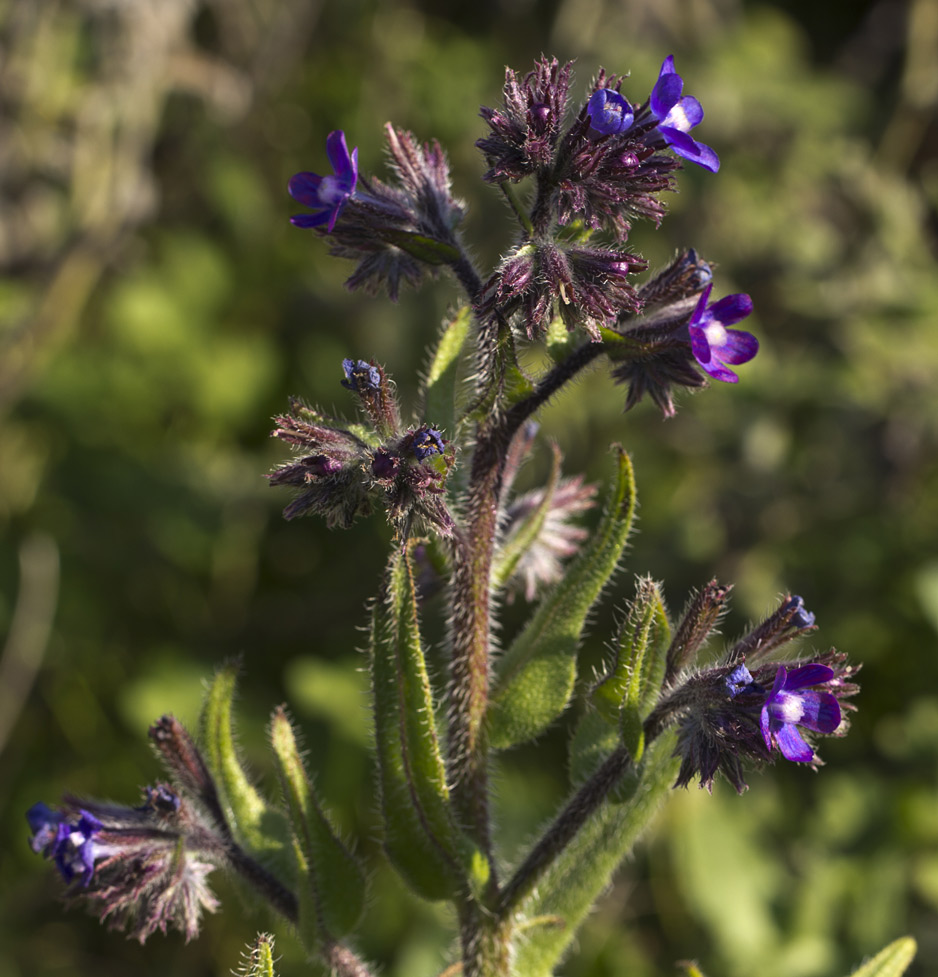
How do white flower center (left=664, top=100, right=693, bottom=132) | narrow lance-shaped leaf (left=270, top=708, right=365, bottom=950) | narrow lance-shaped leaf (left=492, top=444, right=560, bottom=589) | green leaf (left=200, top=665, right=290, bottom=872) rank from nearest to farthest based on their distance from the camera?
white flower center (left=664, top=100, right=693, bottom=132)
narrow lance-shaped leaf (left=270, top=708, right=365, bottom=950)
green leaf (left=200, top=665, right=290, bottom=872)
narrow lance-shaped leaf (left=492, top=444, right=560, bottom=589)

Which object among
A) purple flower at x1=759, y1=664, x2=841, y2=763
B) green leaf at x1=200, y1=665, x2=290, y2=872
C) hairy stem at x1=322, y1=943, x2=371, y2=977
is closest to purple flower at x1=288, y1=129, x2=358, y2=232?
green leaf at x1=200, y1=665, x2=290, y2=872

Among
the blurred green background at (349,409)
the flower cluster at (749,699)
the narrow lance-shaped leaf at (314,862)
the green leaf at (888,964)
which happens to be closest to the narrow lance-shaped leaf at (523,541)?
the flower cluster at (749,699)

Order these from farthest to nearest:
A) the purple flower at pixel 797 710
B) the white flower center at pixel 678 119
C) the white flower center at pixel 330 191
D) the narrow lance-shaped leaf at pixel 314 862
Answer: the narrow lance-shaped leaf at pixel 314 862 → the white flower center at pixel 330 191 → the white flower center at pixel 678 119 → the purple flower at pixel 797 710

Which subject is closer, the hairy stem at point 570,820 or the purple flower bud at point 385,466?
the purple flower bud at point 385,466

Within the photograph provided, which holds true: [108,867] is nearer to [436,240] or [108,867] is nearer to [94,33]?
[436,240]

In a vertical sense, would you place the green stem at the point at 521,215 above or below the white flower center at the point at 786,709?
above

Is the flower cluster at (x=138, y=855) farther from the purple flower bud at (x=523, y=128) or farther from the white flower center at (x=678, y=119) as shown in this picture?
the white flower center at (x=678, y=119)

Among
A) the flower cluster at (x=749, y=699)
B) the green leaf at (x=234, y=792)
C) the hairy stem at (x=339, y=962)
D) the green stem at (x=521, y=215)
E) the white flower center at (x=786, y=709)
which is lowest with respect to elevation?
the hairy stem at (x=339, y=962)

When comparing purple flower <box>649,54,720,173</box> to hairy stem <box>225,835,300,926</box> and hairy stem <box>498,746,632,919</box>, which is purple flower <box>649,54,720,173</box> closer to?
hairy stem <box>498,746,632,919</box>
